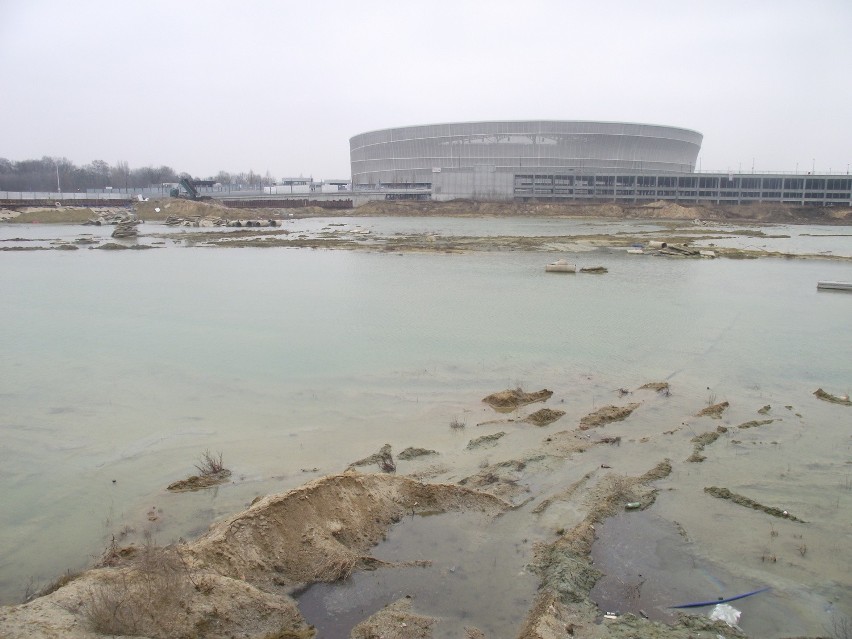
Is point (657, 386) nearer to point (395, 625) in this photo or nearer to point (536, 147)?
point (395, 625)

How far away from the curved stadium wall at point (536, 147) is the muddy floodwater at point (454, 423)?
63.6 metres

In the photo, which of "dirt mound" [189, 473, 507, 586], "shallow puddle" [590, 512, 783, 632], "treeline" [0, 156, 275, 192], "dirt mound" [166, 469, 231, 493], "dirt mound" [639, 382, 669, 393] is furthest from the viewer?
"treeline" [0, 156, 275, 192]

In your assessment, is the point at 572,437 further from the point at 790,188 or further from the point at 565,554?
the point at 790,188

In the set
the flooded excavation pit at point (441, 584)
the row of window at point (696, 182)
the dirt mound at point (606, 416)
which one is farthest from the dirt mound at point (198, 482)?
the row of window at point (696, 182)

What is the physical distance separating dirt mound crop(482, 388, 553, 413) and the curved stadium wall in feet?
243

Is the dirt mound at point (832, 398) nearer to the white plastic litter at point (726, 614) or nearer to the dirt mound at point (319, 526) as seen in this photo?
the white plastic litter at point (726, 614)

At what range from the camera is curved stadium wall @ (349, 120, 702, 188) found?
7862cm

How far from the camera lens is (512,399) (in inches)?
345

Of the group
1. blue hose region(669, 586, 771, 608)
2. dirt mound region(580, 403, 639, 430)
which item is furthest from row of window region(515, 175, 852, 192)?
blue hose region(669, 586, 771, 608)

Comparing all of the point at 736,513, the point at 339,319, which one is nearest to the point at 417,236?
the point at 339,319

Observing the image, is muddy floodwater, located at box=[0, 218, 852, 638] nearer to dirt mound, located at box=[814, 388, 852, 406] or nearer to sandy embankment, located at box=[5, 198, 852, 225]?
dirt mound, located at box=[814, 388, 852, 406]

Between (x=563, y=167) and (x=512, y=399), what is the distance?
245ft

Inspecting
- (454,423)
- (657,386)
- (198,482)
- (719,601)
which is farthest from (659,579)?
(657,386)

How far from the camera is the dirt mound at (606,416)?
7.84 metres
